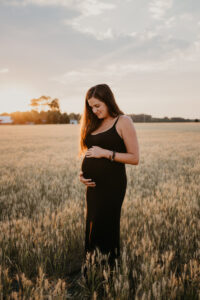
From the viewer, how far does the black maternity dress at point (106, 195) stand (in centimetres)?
217

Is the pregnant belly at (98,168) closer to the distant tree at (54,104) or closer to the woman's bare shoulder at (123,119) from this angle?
the woman's bare shoulder at (123,119)

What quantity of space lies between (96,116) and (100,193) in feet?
2.70

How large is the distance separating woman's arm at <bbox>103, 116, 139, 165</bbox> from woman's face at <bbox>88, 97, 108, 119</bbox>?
195 mm

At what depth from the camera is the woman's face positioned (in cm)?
220

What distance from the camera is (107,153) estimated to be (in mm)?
2107

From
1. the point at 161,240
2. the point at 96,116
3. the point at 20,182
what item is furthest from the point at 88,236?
the point at 20,182

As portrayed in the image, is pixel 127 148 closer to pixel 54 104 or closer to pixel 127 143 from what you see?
pixel 127 143

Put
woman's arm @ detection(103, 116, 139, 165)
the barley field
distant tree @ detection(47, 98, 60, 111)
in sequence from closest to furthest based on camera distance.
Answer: the barley field
woman's arm @ detection(103, 116, 139, 165)
distant tree @ detection(47, 98, 60, 111)

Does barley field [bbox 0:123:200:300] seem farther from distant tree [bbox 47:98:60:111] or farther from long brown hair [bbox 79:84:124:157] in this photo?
distant tree [bbox 47:98:60:111]

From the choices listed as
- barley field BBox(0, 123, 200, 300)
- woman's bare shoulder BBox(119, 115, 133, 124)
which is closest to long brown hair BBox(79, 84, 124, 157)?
woman's bare shoulder BBox(119, 115, 133, 124)

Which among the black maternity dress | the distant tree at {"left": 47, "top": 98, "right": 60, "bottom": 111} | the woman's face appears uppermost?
the distant tree at {"left": 47, "top": 98, "right": 60, "bottom": 111}

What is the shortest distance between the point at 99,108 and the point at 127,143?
44 cm

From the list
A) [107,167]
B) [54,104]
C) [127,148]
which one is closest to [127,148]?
[127,148]

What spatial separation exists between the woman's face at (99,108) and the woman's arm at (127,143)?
0.64 ft
